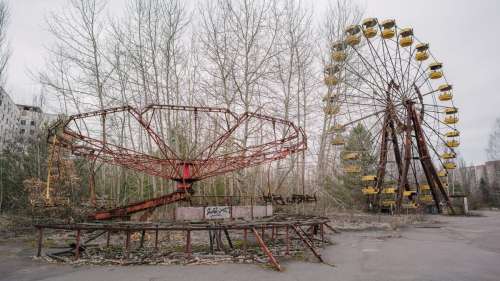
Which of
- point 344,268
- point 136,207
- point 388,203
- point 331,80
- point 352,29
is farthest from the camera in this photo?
point 388,203

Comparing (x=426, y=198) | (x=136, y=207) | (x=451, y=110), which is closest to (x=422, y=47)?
(x=451, y=110)

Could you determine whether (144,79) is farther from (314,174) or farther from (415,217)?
(415,217)

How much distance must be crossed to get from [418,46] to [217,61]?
17494 millimetres

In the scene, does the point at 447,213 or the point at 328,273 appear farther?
the point at 447,213

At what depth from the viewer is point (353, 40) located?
25938mm

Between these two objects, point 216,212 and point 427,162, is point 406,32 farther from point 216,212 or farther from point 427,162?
point 216,212

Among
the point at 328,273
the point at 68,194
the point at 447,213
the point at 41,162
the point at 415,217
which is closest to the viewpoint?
the point at 328,273

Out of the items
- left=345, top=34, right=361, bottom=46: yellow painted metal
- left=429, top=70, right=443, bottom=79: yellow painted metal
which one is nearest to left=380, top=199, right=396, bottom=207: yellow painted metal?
left=429, top=70, right=443, bottom=79: yellow painted metal

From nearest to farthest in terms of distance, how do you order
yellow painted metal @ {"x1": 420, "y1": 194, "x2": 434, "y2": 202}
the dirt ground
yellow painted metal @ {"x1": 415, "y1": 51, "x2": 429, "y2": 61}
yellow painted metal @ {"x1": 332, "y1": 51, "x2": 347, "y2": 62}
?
the dirt ground, yellow painted metal @ {"x1": 332, "y1": 51, "x2": 347, "y2": 62}, yellow painted metal @ {"x1": 415, "y1": 51, "x2": 429, "y2": 61}, yellow painted metal @ {"x1": 420, "y1": 194, "x2": 434, "y2": 202}

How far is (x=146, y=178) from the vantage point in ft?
88.5

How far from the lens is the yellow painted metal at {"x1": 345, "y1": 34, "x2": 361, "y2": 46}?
85.1 feet

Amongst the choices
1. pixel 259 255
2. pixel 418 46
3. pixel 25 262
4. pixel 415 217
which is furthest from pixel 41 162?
pixel 418 46

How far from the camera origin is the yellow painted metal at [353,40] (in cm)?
2594

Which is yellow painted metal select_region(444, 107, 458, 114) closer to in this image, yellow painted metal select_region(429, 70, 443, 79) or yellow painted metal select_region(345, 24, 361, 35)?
yellow painted metal select_region(429, 70, 443, 79)
